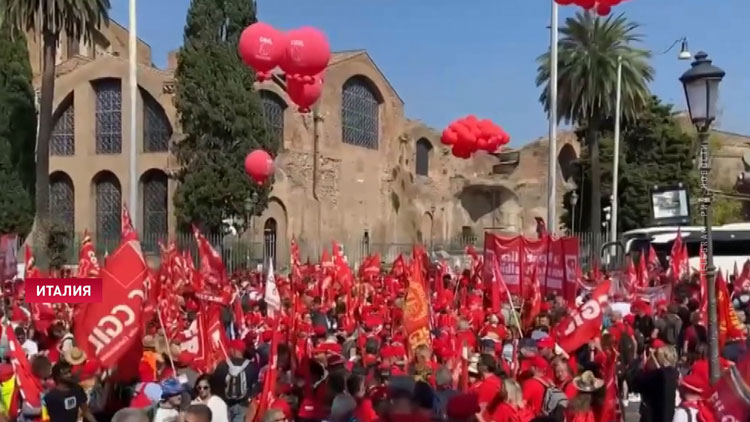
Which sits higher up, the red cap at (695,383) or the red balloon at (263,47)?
the red balloon at (263,47)

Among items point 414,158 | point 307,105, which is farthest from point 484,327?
point 414,158

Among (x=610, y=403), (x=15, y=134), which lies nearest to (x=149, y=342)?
(x=610, y=403)

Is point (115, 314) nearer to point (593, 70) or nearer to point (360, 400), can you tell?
point (360, 400)

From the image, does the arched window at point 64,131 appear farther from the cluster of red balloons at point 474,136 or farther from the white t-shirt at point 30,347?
the white t-shirt at point 30,347

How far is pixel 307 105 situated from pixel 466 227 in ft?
127

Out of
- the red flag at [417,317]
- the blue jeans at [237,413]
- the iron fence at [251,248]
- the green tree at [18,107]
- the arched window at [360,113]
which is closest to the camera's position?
the blue jeans at [237,413]

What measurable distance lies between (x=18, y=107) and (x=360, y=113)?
18771 mm

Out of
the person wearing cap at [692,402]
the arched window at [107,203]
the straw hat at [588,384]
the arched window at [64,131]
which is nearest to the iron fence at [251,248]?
the arched window at [107,203]

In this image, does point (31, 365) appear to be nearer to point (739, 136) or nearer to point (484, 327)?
point (484, 327)

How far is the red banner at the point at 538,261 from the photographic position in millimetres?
16141

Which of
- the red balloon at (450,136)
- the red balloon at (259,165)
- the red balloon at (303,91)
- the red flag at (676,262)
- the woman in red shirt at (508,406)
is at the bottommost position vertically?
the woman in red shirt at (508,406)

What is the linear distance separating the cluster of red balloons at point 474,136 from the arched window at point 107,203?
22867 millimetres

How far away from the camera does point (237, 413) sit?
888 centimetres

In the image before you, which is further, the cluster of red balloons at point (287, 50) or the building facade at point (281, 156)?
the building facade at point (281, 156)
